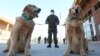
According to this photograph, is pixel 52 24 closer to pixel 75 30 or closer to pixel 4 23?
pixel 75 30

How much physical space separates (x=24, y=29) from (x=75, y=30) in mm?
1183

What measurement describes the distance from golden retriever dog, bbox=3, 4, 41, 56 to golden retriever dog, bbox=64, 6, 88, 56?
0.78 m

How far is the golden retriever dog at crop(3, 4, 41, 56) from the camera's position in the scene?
10.9 ft

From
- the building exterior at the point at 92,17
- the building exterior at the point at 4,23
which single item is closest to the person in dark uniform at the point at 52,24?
the building exterior at the point at 92,17

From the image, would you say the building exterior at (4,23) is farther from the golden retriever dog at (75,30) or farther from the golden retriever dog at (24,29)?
the golden retriever dog at (75,30)

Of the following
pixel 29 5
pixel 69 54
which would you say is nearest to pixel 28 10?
pixel 29 5

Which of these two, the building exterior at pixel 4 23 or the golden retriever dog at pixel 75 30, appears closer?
the golden retriever dog at pixel 75 30

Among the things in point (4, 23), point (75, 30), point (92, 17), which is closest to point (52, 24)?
point (75, 30)

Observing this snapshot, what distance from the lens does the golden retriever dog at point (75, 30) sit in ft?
11.2

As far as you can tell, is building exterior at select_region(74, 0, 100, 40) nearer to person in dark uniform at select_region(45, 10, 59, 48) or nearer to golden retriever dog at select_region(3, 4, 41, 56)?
person in dark uniform at select_region(45, 10, 59, 48)

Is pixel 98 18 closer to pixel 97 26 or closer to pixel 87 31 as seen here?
pixel 97 26

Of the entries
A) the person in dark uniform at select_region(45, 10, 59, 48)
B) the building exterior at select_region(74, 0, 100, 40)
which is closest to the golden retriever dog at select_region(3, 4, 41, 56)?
the person in dark uniform at select_region(45, 10, 59, 48)

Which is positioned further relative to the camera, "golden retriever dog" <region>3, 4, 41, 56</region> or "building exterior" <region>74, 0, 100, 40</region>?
"building exterior" <region>74, 0, 100, 40</region>

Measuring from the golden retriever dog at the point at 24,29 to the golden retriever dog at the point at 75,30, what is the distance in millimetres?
776
